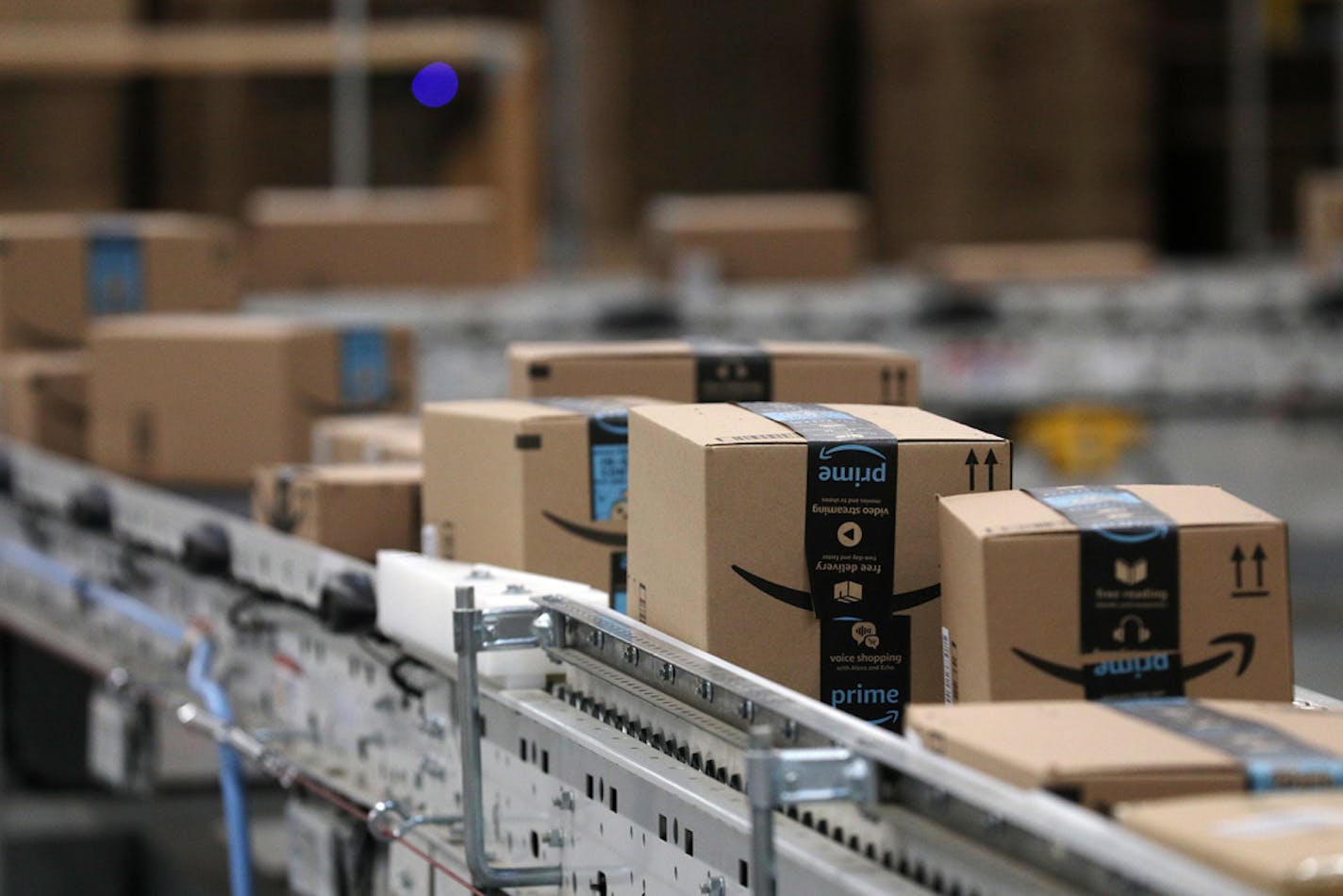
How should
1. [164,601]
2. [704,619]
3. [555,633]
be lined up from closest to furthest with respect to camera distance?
[704,619] → [555,633] → [164,601]

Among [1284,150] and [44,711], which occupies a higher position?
[1284,150]

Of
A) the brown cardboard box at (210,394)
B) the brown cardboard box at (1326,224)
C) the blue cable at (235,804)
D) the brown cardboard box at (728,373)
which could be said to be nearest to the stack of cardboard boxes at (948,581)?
the brown cardboard box at (728,373)

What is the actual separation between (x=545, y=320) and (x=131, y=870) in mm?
3875

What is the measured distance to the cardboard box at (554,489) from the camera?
8.55 feet

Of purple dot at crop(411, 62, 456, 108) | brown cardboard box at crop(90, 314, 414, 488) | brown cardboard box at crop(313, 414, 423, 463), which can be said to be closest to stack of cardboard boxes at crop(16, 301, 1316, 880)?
brown cardboard box at crop(313, 414, 423, 463)

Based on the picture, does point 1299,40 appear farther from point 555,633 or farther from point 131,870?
point 555,633

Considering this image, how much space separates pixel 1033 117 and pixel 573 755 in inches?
397

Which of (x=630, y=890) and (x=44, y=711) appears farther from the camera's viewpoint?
(x=44, y=711)

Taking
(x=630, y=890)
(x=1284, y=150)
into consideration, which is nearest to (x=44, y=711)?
(x=630, y=890)

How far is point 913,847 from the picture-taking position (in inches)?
61.8

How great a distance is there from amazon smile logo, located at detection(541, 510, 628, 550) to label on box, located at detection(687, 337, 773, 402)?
A: 40cm

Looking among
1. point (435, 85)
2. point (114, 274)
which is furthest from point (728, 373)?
point (435, 85)

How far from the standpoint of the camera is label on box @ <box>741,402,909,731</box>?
2.05 metres

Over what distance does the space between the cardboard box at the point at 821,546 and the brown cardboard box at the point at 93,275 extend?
3832 millimetres
